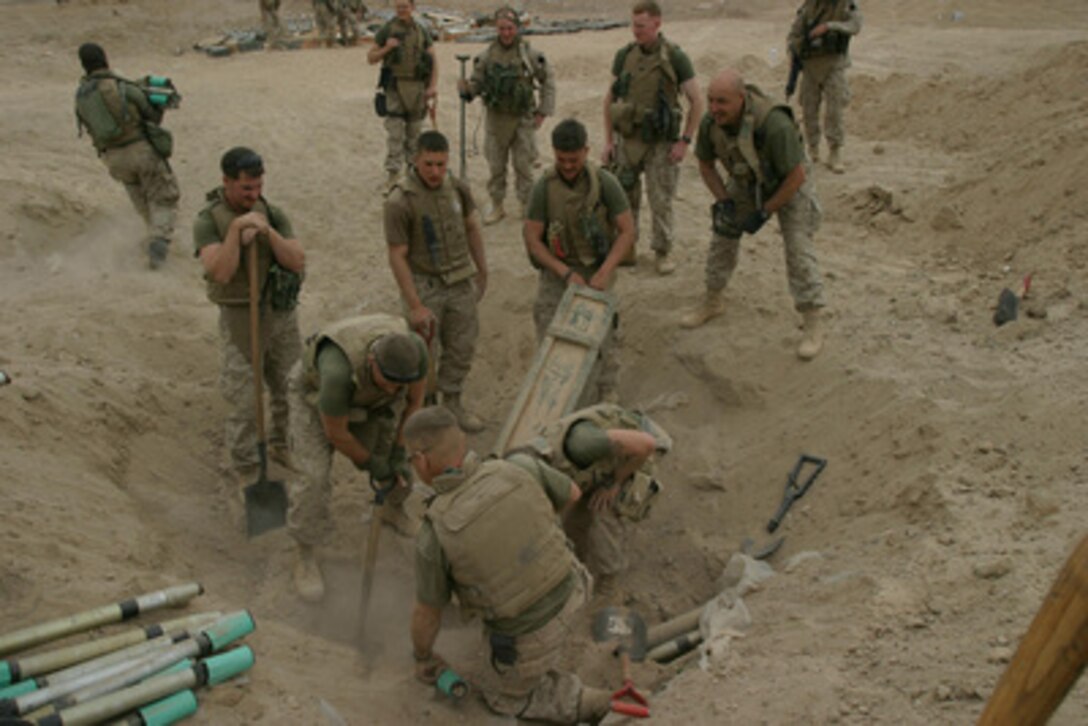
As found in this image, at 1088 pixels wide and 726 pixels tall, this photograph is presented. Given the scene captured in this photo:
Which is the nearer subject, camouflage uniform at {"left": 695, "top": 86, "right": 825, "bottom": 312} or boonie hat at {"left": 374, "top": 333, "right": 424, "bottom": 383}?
boonie hat at {"left": 374, "top": 333, "right": 424, "bottom": 383}

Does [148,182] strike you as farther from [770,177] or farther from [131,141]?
[770,177]

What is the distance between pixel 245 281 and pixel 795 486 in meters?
3.34

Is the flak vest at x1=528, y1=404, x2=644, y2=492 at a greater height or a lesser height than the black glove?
lesser

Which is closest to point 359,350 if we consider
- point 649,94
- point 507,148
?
point 649,94

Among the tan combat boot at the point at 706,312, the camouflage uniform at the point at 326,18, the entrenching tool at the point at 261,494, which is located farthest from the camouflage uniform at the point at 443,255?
the camouflage uniform at the point at 326,18

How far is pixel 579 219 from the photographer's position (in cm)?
585

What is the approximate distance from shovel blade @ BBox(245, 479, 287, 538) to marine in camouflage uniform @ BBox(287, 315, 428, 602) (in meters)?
0.39

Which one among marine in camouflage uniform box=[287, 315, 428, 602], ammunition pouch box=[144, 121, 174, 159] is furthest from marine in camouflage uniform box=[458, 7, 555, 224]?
marine in camouflage uniform box=[287, 315, 428, 602]

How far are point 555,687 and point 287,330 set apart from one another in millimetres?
2790

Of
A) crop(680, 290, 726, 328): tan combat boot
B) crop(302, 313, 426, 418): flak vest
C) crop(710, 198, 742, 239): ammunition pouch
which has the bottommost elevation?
crop(680, 290, 726, 328): tan combat boot

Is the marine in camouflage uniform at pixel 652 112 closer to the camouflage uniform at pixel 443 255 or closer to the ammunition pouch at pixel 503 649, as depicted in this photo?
the camouflage uniform at pixel 443 255

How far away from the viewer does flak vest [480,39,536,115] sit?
27.6 feet

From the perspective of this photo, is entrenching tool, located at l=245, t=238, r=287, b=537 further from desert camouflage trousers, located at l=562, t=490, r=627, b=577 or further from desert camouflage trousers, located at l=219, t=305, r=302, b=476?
desert camouflage trousers, located at l=562, t=490, r=627, b=577

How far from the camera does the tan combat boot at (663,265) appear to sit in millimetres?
7648
